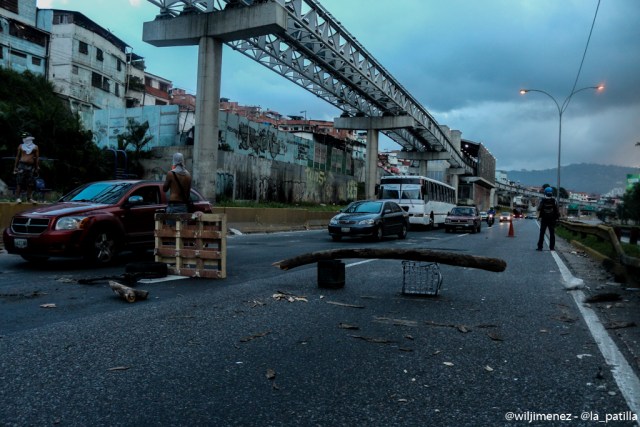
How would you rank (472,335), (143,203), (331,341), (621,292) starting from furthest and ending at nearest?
(143,203) < (621,292) < (472,335) < (331,341)

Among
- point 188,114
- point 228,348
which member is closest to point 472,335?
point 228,348

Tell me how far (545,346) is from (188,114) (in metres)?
32.8

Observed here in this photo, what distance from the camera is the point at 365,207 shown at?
18.2 meters

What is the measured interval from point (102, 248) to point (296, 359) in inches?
236

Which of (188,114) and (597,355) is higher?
(188,114)

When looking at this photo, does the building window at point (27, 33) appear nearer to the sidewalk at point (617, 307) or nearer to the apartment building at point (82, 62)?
the apartment building at point (82, 62)

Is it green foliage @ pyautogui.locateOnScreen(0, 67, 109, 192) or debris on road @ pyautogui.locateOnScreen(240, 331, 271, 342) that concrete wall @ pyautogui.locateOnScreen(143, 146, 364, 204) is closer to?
green foliage @ pyautogui.locateOnScreen(0, 67, 109, 192)

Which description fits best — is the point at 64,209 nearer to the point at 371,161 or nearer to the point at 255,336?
the point at 255,336

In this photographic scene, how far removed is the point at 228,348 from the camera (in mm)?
4152

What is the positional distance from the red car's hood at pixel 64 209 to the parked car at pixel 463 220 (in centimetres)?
2152

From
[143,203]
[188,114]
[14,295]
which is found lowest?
[14,295]

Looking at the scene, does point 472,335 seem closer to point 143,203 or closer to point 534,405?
point 534,405

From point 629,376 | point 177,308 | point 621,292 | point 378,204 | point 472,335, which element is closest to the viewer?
point 629,376

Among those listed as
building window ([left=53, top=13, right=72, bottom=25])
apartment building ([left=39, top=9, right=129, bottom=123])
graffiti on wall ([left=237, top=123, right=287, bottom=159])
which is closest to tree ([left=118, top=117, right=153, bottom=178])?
graffiti on wall ([left=237, top=123, right=287, bottom=159])
